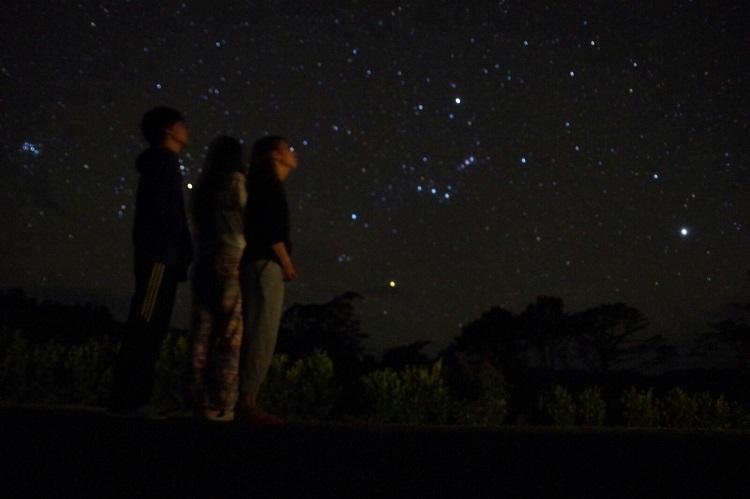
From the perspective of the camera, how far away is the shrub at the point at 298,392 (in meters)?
8.18

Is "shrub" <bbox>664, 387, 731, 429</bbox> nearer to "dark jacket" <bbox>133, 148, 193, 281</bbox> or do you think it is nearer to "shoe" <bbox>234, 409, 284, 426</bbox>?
"shoe" <bbox>234, 409, 284, 426</bbox>

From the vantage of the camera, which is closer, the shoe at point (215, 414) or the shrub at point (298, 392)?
the shoe at point (215, 414)

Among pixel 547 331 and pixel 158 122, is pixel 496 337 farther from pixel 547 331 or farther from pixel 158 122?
pixel 158 122

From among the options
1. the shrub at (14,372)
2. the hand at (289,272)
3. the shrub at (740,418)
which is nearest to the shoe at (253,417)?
the hand at (289,272)

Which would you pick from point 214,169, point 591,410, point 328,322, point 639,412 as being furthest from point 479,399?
point 328,322

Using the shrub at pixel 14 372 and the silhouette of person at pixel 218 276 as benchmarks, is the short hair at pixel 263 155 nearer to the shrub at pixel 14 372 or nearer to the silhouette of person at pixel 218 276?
the silhouette of person at pixel 218 276

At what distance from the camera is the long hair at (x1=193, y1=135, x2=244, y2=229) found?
5043 mm

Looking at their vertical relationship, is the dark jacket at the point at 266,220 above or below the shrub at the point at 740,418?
above

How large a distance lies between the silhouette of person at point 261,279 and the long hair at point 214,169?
A: 16.5 inches

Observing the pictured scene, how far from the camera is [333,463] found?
2820 millimetres

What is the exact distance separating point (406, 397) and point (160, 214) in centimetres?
494

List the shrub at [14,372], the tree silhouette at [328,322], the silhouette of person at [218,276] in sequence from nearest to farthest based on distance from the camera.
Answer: the silhouette of person at [218,276], the shrub at [14,372], the tree silhouette at [328,322]

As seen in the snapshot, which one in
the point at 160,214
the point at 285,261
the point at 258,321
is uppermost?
the point at 160,214

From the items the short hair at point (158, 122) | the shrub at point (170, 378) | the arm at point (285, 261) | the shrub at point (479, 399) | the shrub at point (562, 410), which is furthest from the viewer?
the shrub at point (562, 410)
